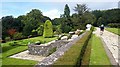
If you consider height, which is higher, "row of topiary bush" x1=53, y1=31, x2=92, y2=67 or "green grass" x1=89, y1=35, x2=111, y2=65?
"row of topiary bush" x1=53, y1=31, x2=92, y2=67

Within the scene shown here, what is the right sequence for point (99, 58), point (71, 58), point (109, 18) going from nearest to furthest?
point (71, 58), point (99, 58), point (109, 18)

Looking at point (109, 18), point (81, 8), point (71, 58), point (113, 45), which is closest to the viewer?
point (71, 58)

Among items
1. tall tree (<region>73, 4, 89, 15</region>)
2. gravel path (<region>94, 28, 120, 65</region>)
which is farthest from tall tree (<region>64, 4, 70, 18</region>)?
gravel path (<region>94, 28, 120, 65</region>)

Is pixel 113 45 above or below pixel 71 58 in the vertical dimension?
below

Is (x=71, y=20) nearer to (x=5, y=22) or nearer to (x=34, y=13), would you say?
(x=34, y=13)

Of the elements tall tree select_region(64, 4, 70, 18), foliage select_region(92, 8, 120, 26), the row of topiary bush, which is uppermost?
tall tree select_region(64, 4, 70, 18)

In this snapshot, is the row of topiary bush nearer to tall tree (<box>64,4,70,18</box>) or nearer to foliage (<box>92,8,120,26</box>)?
tall tree (<box>64,4,70,18</box>)

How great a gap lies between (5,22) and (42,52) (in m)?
28.4

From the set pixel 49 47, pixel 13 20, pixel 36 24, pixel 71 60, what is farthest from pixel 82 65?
pixel 13 20

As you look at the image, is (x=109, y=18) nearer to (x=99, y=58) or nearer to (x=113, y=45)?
(x=113, y=45)

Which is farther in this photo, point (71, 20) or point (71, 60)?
point (71, 20)

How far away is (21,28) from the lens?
41031 millimetres

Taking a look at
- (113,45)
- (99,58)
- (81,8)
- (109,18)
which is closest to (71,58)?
(99,58)

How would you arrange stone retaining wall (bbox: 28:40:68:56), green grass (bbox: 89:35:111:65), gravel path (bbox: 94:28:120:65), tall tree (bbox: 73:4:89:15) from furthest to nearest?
1. tall tree (bbox: 73:4:89:15)
2. stone retaining wall (bbox: 28:40:68:56)
3. gravel path (bbox: 94:28:120:65)
4. green grass (bbox: 89:35:111:65)
